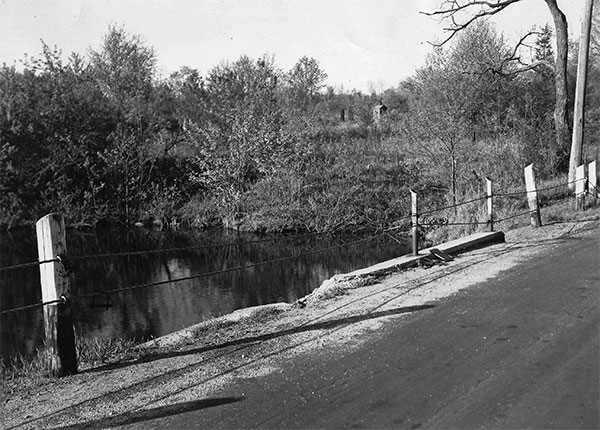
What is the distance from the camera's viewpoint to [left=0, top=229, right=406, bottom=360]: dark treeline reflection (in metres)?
12.3

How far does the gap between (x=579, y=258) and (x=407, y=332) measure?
4362 mm

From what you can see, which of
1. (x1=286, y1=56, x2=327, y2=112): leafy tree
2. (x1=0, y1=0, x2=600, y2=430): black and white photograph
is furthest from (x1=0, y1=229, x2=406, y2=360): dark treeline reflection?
(x1=286, y1=56, x2=327, y2=112): leafy tree

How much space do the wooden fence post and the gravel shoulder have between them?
22cm

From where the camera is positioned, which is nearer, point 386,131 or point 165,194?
point 165,194

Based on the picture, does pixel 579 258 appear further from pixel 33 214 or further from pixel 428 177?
pixel 33 214

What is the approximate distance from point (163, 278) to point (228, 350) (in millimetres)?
11728

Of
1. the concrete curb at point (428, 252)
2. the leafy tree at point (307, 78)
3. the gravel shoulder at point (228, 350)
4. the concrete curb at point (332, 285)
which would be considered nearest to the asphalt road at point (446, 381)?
the gravel shoulder at point (228, 350)

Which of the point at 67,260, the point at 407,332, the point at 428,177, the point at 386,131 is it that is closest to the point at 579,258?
the point at 407,332

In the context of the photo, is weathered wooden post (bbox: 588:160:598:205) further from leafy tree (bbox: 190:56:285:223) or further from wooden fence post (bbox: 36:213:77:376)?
leafy tree (bbox: 190:56:285:223)

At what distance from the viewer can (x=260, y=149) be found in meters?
28.2

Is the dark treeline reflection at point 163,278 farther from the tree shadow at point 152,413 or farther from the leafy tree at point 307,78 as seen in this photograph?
the leafy tree at point 307,78

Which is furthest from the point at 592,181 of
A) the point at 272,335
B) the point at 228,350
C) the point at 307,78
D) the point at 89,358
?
the point at 307,78

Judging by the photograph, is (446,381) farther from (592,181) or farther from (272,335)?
(592,181)

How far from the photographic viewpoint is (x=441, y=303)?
24.0 feet
